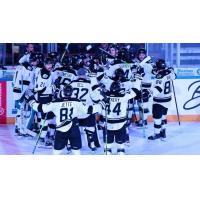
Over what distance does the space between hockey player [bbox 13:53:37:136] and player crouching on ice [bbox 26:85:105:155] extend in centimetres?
12

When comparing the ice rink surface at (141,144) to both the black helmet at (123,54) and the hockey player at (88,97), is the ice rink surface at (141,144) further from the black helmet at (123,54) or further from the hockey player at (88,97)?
the black helmet at (123,54)

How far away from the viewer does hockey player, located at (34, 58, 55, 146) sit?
17.3 feet

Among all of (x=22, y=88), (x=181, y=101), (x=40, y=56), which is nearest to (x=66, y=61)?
(x=40, y=56)

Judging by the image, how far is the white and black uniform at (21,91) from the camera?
533cm

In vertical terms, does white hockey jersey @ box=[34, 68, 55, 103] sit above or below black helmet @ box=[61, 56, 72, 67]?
below

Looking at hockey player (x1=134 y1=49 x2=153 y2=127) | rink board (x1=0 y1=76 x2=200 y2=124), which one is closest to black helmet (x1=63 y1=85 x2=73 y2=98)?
rink board (x1=0 y1=76 x2=200 y2=124)

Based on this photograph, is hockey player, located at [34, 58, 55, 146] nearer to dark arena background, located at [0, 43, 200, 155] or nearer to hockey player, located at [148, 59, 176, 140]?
dark arena background, located at [0, 43, 200, 155]

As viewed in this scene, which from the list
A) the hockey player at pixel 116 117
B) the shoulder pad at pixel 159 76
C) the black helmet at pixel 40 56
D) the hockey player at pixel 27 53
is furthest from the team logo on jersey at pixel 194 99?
the hockey player at pixel 27 53
